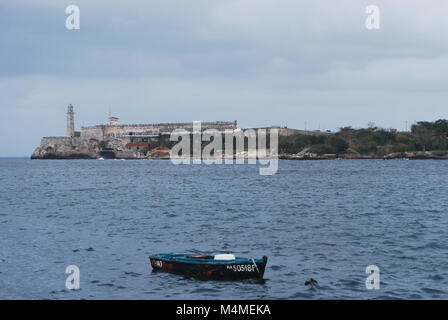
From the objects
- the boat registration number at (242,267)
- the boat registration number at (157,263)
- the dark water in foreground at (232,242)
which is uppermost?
the boat registration number at (242,267)

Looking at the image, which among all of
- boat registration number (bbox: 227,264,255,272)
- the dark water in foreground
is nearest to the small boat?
boat registration number (bbox: 227,264,255,272)

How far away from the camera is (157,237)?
117 ft

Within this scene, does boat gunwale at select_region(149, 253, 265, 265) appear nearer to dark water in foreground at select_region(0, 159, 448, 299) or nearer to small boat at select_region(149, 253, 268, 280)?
small boat at select_region(149, 253, 268, 280)

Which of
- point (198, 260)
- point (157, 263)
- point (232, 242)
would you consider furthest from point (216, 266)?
point (232, 242)

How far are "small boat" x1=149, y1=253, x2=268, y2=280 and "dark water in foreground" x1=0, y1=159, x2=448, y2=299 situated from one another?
497 mm

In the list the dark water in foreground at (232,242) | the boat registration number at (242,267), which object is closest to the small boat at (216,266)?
the boat registration number at (242,267)

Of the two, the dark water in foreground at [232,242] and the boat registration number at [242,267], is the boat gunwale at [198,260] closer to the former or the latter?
the boat registration number at [242,267]

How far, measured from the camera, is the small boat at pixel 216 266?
23.7 m

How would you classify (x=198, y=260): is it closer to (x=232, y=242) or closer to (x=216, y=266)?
(x=216, y=266)

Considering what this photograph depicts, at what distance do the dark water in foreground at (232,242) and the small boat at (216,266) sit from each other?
50 cm

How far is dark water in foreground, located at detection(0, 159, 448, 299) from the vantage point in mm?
22766
